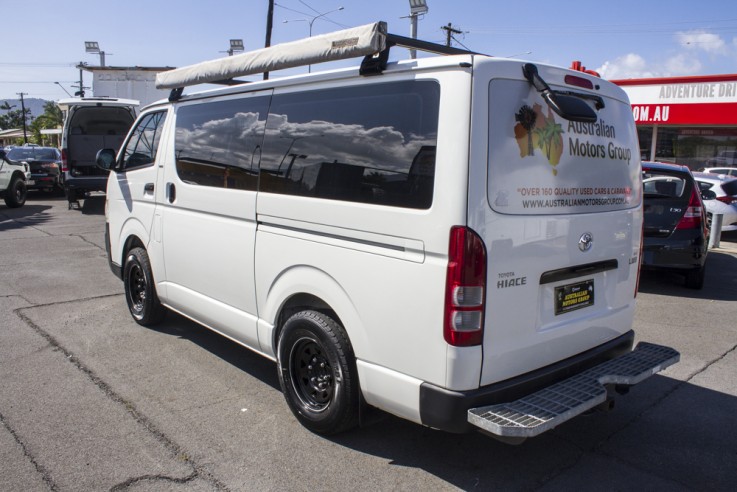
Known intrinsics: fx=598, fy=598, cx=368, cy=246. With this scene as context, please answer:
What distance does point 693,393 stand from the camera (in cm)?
450

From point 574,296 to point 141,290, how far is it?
14.0 ft

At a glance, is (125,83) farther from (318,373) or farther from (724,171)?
(318,373)

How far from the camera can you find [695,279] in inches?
307

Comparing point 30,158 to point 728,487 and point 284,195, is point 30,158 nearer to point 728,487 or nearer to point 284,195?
point 284,195

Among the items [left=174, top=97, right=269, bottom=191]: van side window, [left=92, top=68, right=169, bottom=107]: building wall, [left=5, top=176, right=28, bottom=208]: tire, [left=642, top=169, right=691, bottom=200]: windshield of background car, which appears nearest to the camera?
[left=174, top=97, right=269, bottom=191]: van side window

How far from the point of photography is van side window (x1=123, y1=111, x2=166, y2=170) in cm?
548

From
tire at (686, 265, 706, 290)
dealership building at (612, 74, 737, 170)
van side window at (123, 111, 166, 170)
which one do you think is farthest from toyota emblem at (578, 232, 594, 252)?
dealership building at (612, 74, 737, 170)

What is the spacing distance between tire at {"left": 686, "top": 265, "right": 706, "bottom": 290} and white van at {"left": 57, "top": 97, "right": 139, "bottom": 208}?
12.8m

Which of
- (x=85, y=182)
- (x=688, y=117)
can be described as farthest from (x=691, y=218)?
(x=688, y=117)

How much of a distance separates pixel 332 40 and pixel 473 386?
211 centimetres

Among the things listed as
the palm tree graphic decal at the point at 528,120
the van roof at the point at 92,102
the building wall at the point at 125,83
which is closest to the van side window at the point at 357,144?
the palm tree graphic decal at the point at 528,120

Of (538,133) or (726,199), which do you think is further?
(726,199)

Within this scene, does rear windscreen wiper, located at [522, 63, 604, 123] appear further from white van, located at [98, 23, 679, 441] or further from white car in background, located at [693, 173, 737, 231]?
white car in background, located at [693, 173, 737, 231]

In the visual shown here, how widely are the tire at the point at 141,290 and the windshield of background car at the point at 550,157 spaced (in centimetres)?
380
